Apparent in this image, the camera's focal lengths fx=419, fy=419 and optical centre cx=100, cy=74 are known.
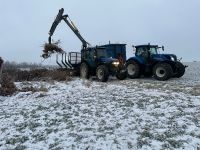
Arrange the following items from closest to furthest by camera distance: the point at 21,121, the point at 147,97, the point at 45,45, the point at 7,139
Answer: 1. the point at 7,139
2. the point at 21,121
3. the point at 147,97
4. the point at 45,45

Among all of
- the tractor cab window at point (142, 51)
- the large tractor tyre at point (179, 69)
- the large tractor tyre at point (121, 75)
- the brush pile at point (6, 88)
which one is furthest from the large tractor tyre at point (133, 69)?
the brush pile at point (6, 88)

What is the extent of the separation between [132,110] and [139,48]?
13190mm

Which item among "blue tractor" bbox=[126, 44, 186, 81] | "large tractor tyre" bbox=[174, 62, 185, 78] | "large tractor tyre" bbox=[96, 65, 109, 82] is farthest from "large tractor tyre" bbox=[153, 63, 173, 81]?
"large tractor tyre" bbox=[96, 65, 109, 82]

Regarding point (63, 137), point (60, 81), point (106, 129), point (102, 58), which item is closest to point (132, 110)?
point (106, 129)

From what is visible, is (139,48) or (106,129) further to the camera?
(139,48)

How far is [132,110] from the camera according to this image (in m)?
14.1

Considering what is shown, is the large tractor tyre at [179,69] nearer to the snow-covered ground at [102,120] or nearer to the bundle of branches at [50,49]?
→ the bundle of branches at [50,49]

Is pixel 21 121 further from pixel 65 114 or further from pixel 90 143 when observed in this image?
pixel 90 143

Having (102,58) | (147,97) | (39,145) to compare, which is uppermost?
(102,58)

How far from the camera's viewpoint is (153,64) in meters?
25.8

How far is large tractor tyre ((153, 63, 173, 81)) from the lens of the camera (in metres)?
24.6

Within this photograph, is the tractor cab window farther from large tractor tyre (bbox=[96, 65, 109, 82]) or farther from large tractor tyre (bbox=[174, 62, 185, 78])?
large tractor tyre (bbox=[96, 65, 109, 82])

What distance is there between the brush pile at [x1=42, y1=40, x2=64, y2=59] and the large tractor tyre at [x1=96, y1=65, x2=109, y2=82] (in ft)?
13.2

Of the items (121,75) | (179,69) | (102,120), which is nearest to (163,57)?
(179,69)
